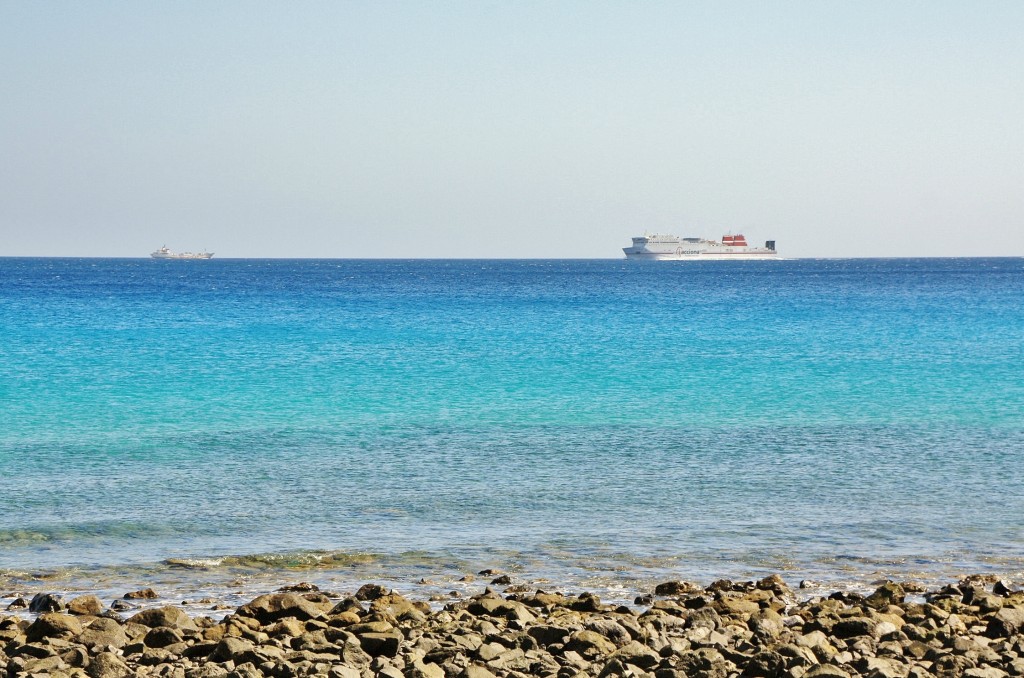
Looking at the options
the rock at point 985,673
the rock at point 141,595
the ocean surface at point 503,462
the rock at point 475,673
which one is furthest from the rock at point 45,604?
the rock at point 985,673

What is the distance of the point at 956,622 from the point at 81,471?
11625 millimetres

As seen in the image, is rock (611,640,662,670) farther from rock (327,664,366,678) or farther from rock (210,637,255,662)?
rock (210,637,255,662)

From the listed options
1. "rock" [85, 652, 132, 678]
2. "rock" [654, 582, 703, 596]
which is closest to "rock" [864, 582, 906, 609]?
"rock" [654, 582, 703, 596]

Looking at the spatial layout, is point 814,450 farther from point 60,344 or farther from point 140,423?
point 60,344

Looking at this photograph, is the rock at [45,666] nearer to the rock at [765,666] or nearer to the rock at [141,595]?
the rock at [141,595]

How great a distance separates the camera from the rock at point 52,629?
7.94 meters

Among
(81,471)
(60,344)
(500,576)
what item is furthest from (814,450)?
(60,344)

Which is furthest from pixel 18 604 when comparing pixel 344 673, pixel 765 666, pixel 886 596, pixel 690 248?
pixel 690 248

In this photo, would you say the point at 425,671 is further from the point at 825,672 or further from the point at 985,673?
the point at 985,673

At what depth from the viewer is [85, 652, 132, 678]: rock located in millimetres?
7096

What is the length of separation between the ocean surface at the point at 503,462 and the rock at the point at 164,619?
1.44m

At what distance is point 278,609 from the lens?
28.3ft

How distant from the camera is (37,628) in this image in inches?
316

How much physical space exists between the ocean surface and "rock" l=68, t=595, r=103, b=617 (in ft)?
3.39
